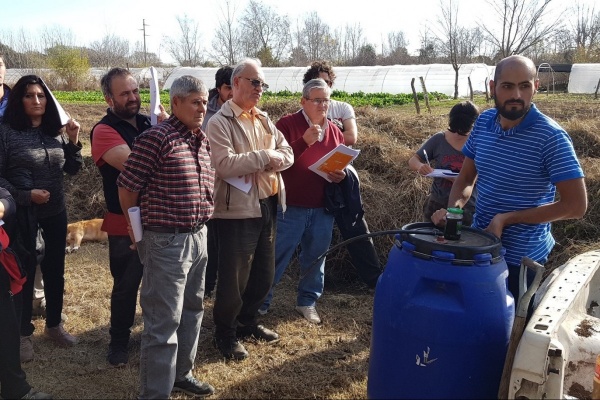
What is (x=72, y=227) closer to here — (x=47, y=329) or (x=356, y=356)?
(x=47, y=329)

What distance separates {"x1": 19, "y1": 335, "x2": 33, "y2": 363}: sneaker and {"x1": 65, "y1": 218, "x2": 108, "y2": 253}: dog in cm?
272

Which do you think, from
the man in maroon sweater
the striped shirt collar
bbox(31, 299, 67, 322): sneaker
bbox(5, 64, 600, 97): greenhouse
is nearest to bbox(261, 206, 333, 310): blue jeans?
the man in maroon sweater

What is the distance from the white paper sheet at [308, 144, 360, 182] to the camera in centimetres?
372

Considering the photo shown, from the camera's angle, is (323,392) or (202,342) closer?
(323,392)

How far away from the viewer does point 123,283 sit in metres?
3.45

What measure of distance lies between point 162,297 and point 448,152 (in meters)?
2.32

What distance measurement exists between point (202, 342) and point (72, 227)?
324cm

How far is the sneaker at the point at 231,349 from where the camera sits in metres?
3.49

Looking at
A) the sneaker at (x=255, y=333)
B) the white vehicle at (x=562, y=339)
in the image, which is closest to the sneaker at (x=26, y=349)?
the sneaker at (x=255, y=333)

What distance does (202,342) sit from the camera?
376 centimetres

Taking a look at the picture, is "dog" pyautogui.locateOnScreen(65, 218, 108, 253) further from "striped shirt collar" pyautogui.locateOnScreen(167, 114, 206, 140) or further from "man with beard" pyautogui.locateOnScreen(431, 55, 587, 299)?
"man with beard" pyautogui.locateOnScreen(431, 55, 587, 299)

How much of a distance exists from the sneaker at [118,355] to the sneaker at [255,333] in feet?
2.50

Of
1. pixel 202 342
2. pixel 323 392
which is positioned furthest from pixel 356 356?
pixel 202 342

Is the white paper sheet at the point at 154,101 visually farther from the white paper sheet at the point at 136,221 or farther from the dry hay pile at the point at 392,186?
the dry hay pile at the point at 392,186
